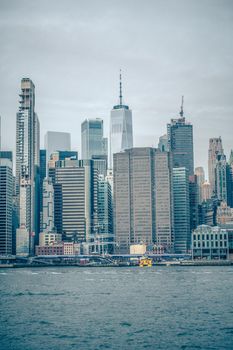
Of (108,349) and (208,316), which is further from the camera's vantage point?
(208,316)

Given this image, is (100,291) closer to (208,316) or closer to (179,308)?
(179,308)

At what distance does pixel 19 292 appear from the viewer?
141875 mm

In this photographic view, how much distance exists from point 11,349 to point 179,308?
3740 cm

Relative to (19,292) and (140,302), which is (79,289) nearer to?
(19,292)

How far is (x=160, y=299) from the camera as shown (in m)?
119

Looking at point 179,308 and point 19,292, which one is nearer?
point 179,308

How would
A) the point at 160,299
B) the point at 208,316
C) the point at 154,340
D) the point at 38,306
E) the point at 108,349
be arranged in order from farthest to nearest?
the point at 160,299 → the point at 38,306 → the point at 208,316 → the point at 154,340 → the point at 108,349

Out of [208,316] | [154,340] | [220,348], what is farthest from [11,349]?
[208,316]

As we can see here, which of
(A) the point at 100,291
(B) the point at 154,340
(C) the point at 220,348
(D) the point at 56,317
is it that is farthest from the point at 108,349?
(A) the point at 100,291

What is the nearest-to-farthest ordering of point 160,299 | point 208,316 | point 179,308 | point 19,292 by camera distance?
point 208,316
point 179,308
point 160,299
point 19,292

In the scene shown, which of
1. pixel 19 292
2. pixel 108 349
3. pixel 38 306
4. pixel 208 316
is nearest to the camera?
pixel 108 349

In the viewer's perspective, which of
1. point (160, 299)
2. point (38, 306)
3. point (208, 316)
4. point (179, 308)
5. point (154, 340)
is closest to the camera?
point (154, 340)

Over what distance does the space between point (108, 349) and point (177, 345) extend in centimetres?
744

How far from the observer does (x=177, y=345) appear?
73.1 m
